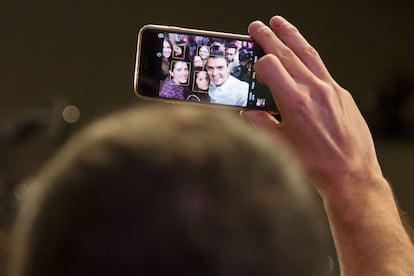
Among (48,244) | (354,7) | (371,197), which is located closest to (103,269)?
(48,244)

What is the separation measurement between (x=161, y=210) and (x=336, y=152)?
38 cm

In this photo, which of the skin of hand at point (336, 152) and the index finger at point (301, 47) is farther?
the index finger at point (301, 47)

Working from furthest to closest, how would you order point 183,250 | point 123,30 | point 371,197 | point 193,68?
point 123,30 → point 193,68 → point 371,197 → point 183,250

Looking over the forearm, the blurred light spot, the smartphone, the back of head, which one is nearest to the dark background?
the blurred light spot

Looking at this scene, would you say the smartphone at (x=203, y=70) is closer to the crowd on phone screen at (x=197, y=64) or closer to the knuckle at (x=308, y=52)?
the crowd on phone screen at (x=197, y=64)

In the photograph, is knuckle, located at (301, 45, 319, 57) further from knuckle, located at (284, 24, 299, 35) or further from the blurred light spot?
the blurred light spot

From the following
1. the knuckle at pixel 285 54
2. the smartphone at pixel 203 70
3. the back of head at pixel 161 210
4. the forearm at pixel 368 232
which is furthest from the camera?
the smartphone at pixel 203 70

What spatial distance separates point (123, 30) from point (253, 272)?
1.57 m

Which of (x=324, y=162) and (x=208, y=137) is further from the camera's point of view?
(x=324, y=162)

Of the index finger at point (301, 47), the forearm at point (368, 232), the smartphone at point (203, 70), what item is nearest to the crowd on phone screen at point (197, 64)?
the smartphone at point (203, 70)

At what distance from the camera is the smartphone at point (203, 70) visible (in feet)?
2.75

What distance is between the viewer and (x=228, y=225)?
28 cm

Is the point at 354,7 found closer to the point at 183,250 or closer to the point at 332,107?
the point at 332,107

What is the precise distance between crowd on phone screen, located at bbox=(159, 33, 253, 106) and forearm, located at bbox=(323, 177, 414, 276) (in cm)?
27
